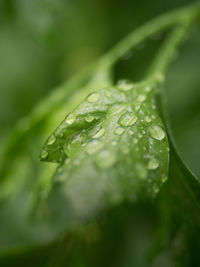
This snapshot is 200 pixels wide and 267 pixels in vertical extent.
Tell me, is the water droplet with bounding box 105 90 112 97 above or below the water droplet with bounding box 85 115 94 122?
below

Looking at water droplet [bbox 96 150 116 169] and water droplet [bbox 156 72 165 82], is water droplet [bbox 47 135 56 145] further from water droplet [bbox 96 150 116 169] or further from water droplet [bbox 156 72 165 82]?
water droplet [bbox 156 72 165 82]

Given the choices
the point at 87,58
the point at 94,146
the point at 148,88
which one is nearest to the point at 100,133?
the point at 94,146

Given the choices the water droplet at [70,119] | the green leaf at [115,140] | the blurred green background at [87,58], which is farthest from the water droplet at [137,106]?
the blurred green background at [87,58]

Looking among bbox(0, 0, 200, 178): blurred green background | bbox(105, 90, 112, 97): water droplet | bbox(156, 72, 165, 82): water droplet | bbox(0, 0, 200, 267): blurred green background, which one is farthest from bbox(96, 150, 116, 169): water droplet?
bbox(0, 0, 200, 178): blurred green background

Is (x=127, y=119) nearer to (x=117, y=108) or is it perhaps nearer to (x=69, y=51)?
(x=117, y=108)

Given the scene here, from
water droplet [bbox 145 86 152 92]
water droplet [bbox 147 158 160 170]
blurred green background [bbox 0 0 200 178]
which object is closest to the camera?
water droplet [bbox 147 158 160 170]

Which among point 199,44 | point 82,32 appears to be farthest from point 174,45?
point 82,32
